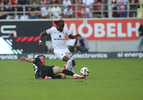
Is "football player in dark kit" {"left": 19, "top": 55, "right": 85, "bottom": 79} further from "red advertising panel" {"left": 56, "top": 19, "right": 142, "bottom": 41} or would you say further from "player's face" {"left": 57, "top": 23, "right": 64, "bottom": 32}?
"red advertising panel" {"left": 56, "top": 19, "right": 142, "bottom": 41}

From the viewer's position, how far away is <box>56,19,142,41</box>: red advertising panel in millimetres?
25047

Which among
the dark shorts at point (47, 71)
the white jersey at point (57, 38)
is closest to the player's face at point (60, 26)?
the white jersey at point (57, 38)

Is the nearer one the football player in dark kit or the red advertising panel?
the football player in dark kit

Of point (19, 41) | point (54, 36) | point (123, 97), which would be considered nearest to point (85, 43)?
point (19, 41)

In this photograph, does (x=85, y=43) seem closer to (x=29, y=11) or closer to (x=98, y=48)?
(x=98, y=48)

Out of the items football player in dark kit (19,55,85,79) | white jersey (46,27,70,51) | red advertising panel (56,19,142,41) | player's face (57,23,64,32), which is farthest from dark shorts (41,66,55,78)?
red advertising panel (56,19,142,41)

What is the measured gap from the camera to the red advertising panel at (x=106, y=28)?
25.0 metres

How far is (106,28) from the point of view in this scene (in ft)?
82.5

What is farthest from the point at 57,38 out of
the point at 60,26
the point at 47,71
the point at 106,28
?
the point at 106,28

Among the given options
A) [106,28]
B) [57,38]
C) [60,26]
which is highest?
[60,26]

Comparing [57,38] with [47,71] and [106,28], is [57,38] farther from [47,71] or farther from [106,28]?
[106,28]

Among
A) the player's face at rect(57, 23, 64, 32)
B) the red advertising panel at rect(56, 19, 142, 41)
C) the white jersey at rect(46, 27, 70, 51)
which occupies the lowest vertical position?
the red advertising panel at rect(56, 19, 142, 41)

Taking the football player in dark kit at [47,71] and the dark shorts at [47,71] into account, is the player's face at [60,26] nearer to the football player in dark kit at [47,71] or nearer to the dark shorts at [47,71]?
the football player in dark kit at [47,71]

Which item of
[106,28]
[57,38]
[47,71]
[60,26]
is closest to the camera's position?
[47,71]
